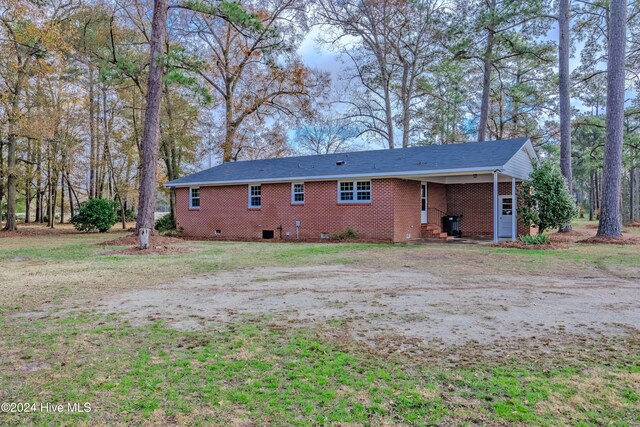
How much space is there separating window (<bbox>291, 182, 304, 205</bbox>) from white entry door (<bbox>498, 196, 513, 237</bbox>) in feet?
28.0

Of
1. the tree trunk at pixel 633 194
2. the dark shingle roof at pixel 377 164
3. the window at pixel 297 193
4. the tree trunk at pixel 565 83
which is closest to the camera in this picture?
the dark shingle roof at pixel 377 164

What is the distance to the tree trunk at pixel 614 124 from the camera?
48.2 ft

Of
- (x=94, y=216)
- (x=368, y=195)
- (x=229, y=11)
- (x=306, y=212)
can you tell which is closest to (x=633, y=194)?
(x=368, y=195)

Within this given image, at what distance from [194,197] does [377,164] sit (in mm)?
9816

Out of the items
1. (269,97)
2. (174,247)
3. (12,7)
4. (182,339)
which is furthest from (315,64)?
(182,339)

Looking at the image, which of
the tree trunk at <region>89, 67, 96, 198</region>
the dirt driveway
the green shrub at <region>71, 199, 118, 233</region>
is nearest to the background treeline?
the tree trunk at <region>89, 67, 96, 198</region>

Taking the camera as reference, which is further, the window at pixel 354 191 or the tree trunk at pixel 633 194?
the tree trunk at pixel 633 194

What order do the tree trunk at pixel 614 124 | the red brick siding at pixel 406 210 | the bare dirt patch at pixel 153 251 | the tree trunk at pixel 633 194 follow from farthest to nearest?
the tree trunk at pixel 633 194 → the red brick siding at pixel 406 210 → the tree trunk at pixel 614 124 → the bare dirt patch at pixel 153 251

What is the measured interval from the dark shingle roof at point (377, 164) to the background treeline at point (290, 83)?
5.31m

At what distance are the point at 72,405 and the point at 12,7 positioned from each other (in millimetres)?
19606

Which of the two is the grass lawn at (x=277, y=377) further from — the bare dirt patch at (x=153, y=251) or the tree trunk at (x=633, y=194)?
the tree trunk at (x=633, y=194)

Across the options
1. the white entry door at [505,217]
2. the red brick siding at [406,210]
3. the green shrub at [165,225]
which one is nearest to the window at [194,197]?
the green shrub at [165,225]

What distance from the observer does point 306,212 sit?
57.8 feet

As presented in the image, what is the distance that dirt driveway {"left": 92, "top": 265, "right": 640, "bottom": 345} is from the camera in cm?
464
